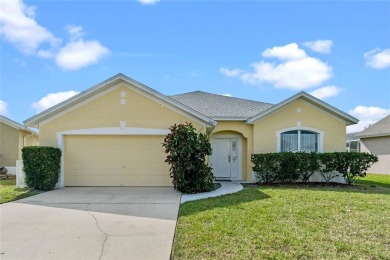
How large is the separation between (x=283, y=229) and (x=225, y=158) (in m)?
10.2

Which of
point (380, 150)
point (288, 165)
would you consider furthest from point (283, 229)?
point (380, 150)

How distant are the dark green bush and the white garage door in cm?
108

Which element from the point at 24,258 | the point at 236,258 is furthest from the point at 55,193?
the point at 236,258

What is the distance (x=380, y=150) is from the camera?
23.5 m

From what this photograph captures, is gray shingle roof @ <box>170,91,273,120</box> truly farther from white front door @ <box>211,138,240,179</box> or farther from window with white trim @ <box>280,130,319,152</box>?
window with white trim @ <box>280,130,319,152</box>

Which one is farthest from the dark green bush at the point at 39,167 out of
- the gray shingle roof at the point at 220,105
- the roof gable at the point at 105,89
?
the gray shingle roof at the point at 220,105

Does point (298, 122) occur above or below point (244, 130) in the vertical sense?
above

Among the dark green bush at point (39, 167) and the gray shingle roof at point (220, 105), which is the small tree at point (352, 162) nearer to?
the gray shingle roof at point (220, 105)

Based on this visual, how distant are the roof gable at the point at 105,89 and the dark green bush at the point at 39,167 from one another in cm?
161

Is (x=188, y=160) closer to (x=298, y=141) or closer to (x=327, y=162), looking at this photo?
(x=298, y=141)

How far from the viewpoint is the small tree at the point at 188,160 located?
1162 cm

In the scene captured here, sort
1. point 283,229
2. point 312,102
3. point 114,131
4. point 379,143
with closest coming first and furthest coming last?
point 283,229
point 114,131
point 312,102
point 379,143

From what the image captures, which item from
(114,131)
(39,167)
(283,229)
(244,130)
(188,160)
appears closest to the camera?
(283,229)

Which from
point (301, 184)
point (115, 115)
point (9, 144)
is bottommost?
point (301, 184)
